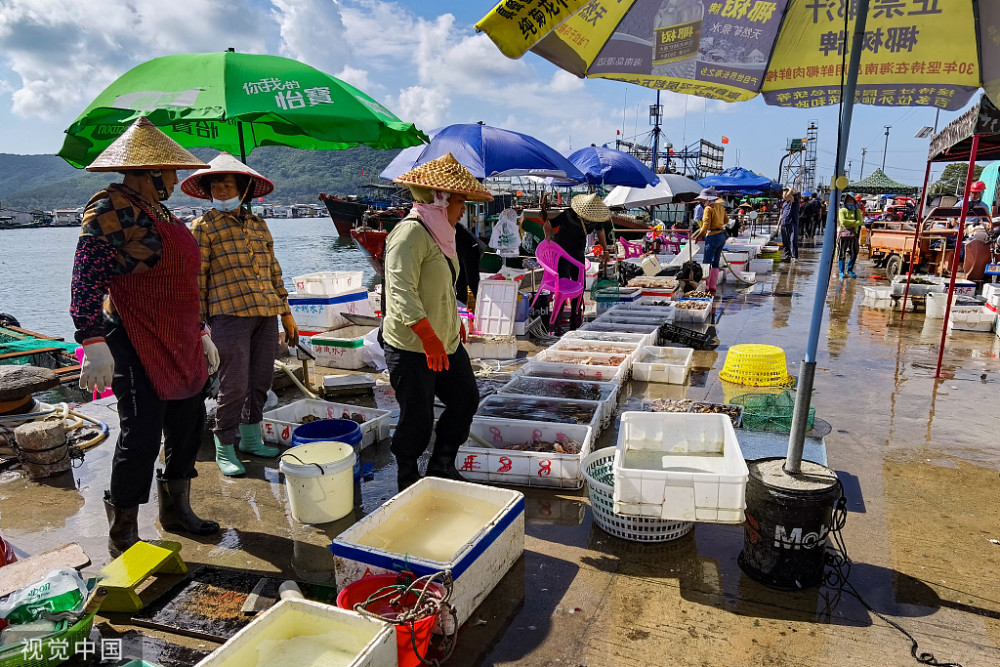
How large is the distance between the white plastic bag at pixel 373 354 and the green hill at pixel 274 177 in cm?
12123

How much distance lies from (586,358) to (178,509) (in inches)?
156

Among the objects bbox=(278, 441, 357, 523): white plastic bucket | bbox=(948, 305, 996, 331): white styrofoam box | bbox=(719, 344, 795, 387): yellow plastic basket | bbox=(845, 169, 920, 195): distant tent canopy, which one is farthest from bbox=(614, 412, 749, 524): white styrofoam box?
bbox=(845, 169, 920, 195): distant tent canopy

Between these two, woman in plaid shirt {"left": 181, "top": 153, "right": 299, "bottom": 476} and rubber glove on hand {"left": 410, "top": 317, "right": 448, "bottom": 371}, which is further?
woman in plaid shirt {"left": 181, "top": 153, "right": 299, "bottom": 476}

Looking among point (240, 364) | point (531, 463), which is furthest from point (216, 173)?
point (531, 463)

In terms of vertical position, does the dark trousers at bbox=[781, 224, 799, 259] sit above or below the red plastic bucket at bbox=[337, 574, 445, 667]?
above

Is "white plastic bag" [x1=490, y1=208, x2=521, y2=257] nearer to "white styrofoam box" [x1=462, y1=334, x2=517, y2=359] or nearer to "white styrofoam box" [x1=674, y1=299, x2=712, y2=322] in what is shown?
"white styrofoam box" [x1=462, y1=334, x2=517, y2=359]

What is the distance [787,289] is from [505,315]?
8.06 m

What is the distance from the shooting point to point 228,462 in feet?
13.5

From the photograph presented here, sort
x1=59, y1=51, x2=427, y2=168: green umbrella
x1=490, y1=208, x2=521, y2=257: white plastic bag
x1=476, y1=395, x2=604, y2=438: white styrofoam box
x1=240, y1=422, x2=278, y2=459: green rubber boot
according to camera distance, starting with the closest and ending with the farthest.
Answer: x1=59, y1=51, x2=427, y2=168: green umbrella, x1=240, y1=422, x2=278, y2=459: green rubber boot, x1=476, y1=395, x2=604, y2=438: white styrofoam box, x1=490, y1=208, x2=521, y2=257: white plastic bag

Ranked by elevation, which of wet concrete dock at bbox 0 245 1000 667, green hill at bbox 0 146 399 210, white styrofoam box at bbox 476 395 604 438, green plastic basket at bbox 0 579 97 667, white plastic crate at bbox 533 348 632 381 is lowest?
wet concrete dock at bbox 0 245 1000 667

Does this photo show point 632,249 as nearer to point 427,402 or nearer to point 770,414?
point 770,414

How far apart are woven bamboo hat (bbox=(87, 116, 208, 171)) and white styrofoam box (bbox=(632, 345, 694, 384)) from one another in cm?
458

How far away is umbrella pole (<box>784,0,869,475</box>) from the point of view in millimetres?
2564

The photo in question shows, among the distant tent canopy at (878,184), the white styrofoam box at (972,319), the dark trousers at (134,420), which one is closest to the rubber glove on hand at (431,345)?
the dark trousers at (134,420)
